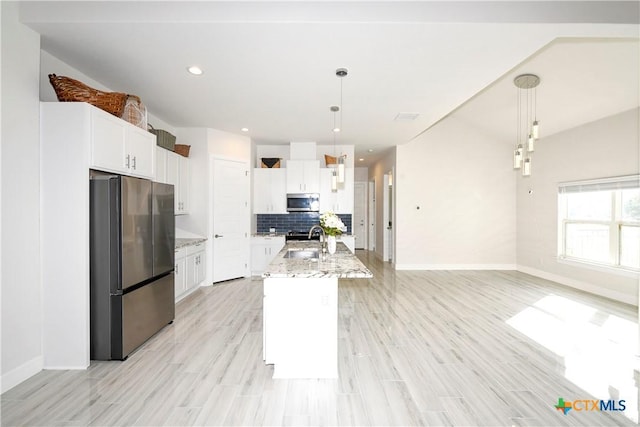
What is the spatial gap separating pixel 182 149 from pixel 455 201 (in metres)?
5.79

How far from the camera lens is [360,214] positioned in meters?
9.61

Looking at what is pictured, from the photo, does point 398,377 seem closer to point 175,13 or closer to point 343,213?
point 175,13

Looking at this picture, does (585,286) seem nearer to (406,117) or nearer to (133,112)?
(406,117)

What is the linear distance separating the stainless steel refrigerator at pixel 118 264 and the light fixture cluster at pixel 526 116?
425 centimetres

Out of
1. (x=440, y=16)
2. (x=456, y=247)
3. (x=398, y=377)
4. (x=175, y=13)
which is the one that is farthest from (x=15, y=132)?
(x=456, y=247)

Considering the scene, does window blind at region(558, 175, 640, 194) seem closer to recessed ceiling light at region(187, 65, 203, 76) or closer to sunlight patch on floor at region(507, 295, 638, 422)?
sunlight patch on floor at region(507, 295, 638, 422)

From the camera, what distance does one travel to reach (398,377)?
2338 mm

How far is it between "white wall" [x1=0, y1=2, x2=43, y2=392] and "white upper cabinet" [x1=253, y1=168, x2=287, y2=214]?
151 inches

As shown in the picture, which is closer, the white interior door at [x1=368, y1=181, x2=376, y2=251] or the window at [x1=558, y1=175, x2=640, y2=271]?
the window at [x1=558, y1=175, x2=640, y2=271]

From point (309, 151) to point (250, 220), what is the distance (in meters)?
1.94

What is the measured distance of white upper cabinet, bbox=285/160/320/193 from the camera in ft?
19.7

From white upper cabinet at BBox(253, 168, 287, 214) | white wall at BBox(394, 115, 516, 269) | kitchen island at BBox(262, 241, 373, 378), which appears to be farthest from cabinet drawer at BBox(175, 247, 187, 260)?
white wall at BBox(394, 115, 516, 269)

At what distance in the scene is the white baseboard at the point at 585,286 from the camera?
4152 millimetres

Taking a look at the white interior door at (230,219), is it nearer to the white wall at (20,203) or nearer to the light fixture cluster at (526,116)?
the white wall at (20,203)
